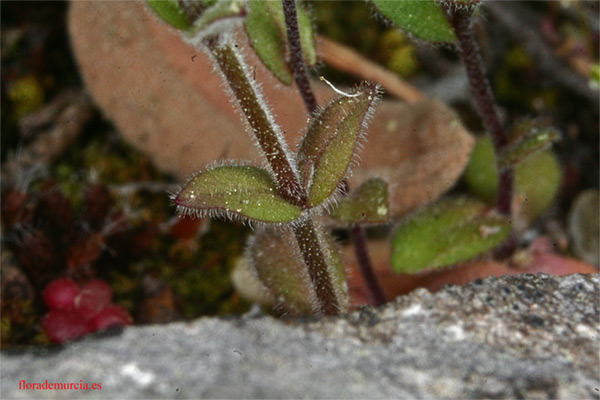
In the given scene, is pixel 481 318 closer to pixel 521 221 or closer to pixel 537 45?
pixel 521 221

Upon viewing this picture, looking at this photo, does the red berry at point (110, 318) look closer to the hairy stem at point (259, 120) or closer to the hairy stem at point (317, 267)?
the hairy stem at point (317, 267)

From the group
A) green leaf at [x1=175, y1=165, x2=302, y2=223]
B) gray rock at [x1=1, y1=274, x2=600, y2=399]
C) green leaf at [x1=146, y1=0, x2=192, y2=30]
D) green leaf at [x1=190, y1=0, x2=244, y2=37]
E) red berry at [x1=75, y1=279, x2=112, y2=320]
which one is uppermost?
green leaf at [x1=146, y1=0, x2=192, y2=30]

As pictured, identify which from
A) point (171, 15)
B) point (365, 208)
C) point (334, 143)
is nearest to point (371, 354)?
point (334, 143)

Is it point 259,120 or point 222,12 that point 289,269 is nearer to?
point 259,120

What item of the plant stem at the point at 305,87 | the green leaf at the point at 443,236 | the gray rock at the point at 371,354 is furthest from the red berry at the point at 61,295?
the green leaf at the point at 443,236

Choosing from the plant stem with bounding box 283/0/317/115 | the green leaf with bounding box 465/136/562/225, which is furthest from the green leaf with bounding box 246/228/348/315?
the green leaf with bounding box 465/136/562/225

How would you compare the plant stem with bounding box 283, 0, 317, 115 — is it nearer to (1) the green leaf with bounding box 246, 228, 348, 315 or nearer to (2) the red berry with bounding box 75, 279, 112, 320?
(1) the green leaf with bounding box 246, 228, 348, 315
